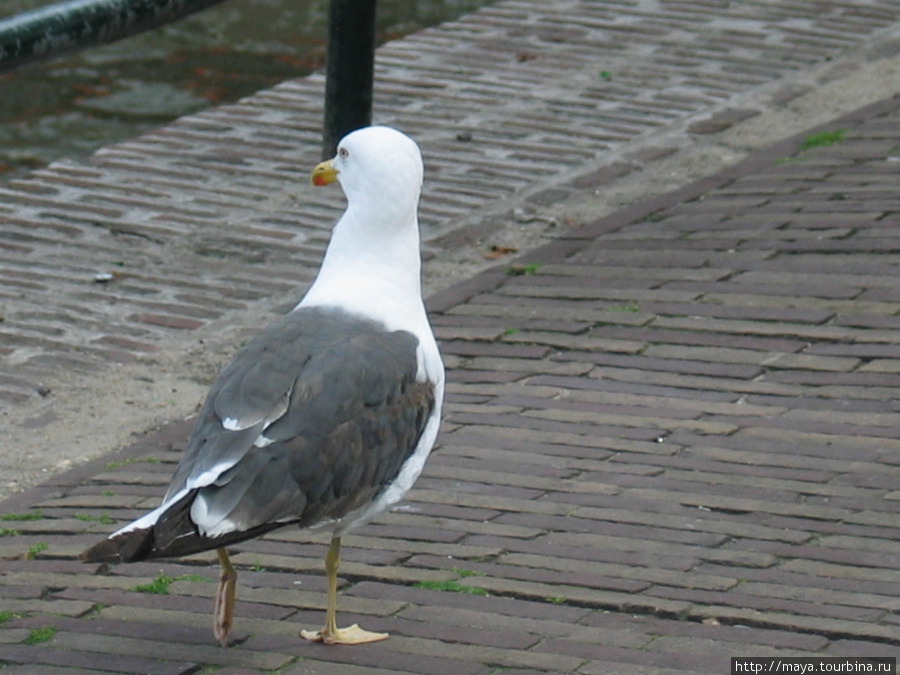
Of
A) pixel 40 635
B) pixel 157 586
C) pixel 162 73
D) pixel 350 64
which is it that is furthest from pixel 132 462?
pixel 162 73

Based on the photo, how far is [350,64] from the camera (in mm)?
7488

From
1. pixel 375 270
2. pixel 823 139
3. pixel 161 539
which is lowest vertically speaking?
pixel 823 139

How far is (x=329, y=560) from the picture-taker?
Answer: 3986 mm

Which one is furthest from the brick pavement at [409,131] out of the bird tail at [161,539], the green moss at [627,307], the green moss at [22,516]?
the bird tail at [161,539]

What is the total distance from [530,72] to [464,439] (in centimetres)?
457

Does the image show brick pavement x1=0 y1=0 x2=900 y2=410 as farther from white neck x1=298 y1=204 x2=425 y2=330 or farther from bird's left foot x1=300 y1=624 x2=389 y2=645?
bird's left foot x1=300 y1=624 x2=389 y2=645

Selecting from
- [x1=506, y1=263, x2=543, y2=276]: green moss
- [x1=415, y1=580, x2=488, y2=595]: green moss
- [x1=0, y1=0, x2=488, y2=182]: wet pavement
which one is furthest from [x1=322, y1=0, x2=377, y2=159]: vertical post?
[x1=415, y1=580, x2=488, y2=595]: green moss

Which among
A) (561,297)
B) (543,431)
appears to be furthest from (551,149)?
(543,431)

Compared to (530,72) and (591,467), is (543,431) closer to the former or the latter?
(591,467)

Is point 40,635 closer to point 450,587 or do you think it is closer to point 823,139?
point 450,587

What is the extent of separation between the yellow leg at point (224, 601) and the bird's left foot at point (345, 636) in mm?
205

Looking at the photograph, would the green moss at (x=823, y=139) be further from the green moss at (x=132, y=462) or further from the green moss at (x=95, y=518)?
the green moss at (x=95, y=518)

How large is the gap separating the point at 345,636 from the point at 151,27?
2.54 meters

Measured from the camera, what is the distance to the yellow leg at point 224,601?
3.86 meters
